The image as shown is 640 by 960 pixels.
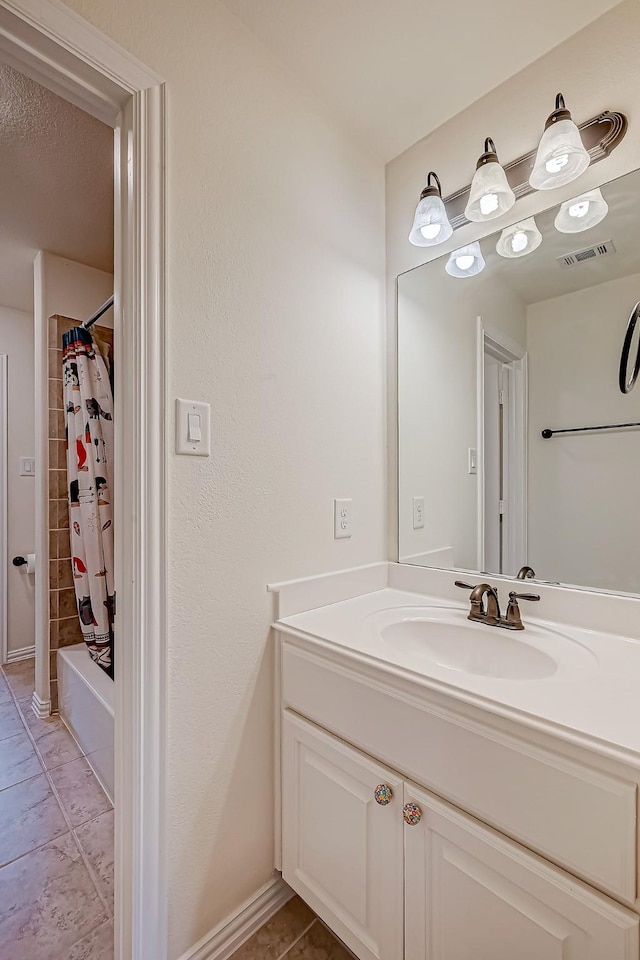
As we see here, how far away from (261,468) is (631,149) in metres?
1.20

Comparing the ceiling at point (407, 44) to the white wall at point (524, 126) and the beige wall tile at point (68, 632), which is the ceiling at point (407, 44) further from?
the beige wall tile at point (68, 632)

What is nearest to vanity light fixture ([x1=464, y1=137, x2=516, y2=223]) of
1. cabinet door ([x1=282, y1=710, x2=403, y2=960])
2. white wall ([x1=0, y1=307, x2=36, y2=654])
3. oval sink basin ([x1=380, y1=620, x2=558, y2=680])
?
oval sink basin ([x1=380, y1=620, x2=558, y2=680])

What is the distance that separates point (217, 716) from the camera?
1042mm

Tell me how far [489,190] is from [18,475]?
3098 mm

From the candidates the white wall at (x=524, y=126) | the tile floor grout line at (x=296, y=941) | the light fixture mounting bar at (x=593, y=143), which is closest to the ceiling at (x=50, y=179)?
the white wall at (x=524, y=126)

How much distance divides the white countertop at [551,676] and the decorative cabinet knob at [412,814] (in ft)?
0.79

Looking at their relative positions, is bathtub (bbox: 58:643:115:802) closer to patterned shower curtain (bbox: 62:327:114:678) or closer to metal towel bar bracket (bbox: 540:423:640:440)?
patterned shower curtain (bbox: 62:327:114:678)

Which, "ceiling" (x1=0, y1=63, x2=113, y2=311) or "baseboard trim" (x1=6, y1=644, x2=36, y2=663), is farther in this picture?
"baseboard trim" (x1=6, y1=644, x2=36, y2=663)

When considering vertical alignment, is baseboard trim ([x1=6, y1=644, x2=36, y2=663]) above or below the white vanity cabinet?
below

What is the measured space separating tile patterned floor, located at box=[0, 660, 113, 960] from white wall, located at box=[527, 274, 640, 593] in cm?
158

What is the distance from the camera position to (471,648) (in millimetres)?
1140

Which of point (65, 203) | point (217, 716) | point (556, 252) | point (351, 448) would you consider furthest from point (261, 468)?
point (65, 203)

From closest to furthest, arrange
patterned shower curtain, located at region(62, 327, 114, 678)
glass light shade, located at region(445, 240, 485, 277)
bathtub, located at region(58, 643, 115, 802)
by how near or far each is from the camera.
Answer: glass light shade, located at region(445, 240, 485, 277)
bathtub, located at region(58, 643, 115, 802)
patterned shower curtain, located at region(62, 327, 114, 678)

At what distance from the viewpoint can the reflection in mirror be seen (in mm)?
1110
